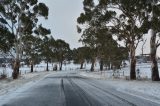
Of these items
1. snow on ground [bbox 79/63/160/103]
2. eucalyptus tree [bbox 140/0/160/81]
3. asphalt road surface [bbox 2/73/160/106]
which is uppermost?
eucalyptus tree [bbox 140/0/160/81]

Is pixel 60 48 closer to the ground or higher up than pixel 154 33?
higher up

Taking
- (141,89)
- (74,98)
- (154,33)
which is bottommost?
(74,98)

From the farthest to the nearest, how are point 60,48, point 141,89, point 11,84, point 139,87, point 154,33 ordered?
1. point 60,48
2. point 154,33
3. point 11,84
4. point 139,87
5. point 141,89

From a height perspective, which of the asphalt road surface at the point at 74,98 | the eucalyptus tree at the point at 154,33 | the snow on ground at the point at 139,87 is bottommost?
the asphalt road surface at the point at 74,98

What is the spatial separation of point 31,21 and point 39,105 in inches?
1390

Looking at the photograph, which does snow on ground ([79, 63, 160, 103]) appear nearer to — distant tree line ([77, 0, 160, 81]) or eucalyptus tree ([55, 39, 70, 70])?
distant tree line ([77, 0, 160, 81])

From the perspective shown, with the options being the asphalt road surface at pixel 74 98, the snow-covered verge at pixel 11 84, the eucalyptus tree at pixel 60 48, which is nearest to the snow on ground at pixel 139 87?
the asphalt road surface at pixel 74 98

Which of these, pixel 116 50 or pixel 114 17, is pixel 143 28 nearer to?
pixel 114 17

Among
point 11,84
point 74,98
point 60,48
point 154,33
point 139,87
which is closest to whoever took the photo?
point 74,98

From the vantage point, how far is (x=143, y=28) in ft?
119

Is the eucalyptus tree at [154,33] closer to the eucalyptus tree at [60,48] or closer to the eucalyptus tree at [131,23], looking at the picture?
the eucalyptus tree at [131,23]

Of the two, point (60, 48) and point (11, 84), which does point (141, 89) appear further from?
point (60, 48)

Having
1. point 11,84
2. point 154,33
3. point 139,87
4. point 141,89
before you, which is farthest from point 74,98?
point 154,33

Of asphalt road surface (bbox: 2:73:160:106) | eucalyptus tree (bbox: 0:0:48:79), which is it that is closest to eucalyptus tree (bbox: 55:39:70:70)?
eucalyptus tree (bbox: 0:0:48:79)
